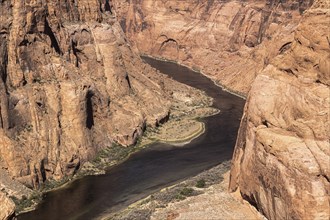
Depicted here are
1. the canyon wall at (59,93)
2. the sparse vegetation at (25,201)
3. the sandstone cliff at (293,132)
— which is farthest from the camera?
the canyon wall at (59,93)

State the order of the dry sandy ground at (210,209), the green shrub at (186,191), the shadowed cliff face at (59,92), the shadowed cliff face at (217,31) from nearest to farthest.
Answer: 1. the dry sandy ground at (210,209)
2. the green shrub at (186,191)
3. the shadowed cliff face at (59,92)
4. the shadowed cliff face at (217,31)

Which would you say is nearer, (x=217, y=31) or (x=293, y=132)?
(x=293, y=132)

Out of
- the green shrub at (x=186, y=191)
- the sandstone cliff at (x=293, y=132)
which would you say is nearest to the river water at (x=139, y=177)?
the green shrub at (x=186, y=191)

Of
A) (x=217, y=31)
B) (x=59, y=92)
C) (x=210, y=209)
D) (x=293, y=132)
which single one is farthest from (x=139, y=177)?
(x=217, y=31)

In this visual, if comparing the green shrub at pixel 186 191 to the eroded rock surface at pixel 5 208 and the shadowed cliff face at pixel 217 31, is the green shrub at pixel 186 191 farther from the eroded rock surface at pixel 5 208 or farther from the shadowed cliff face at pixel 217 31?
the shadowed cliff face at pixel 217 31

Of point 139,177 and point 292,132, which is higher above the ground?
point 292,132

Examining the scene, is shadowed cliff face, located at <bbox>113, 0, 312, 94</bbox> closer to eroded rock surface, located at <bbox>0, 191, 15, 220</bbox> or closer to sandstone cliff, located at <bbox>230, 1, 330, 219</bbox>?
sandstone cliff, located at <bbox>230, 1, 330, 219</bbox>

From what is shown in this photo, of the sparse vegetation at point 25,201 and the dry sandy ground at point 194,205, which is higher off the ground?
the dry sandy ground at point 194,205

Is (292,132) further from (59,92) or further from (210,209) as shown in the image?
(59,92)

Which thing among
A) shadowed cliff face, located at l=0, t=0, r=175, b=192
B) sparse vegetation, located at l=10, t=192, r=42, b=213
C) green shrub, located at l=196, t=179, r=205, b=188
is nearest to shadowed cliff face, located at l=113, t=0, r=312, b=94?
shadowed cliff face, located at l=0, t=0, r=175, b=192
